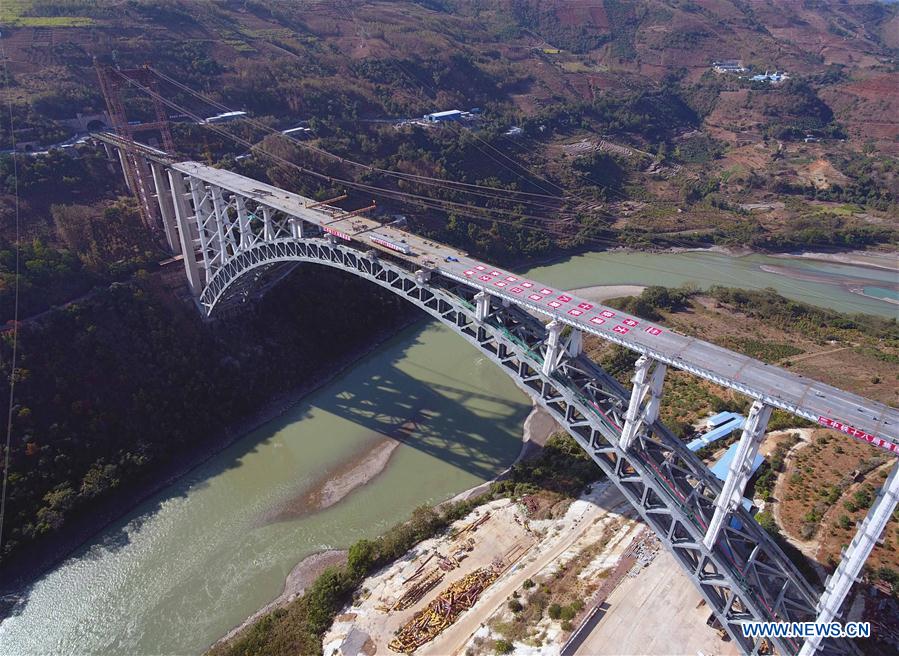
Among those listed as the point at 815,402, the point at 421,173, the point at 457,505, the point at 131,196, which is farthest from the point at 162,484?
the point at 421,173

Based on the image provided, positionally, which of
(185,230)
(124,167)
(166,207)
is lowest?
(185,230)

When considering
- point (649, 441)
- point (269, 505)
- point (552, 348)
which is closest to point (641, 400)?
point (649, 441)

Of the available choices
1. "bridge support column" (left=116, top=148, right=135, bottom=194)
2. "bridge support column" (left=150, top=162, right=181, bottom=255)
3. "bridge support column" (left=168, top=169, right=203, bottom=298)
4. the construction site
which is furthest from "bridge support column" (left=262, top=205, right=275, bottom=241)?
the construction site

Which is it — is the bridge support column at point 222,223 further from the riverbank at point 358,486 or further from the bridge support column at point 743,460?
the bridge support column at point 743,460

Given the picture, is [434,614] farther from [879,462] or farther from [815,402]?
[879,462]

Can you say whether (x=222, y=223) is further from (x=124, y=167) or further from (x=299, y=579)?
(x=299, y=579)

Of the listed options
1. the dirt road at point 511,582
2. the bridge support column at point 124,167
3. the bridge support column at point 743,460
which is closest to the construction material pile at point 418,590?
the dirt road at point 511,582

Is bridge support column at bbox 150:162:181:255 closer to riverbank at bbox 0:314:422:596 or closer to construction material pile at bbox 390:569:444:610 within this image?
riverbank at bbox 0:314:422:596

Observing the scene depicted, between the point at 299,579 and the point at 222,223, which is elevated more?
the point at 222,223
